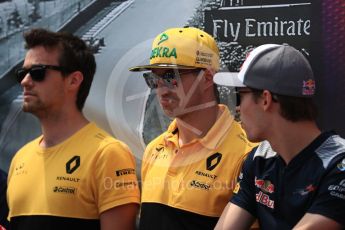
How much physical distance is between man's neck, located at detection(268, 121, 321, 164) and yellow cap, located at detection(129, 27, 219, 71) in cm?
61

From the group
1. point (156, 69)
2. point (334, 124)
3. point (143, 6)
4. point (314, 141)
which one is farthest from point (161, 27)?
point (314, 141)

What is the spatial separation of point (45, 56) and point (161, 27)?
2.67 ft

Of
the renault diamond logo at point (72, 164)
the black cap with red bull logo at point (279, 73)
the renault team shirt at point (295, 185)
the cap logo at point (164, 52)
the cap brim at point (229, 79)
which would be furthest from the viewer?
the cap logo at point (164, 52)

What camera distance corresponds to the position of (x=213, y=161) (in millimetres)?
2146

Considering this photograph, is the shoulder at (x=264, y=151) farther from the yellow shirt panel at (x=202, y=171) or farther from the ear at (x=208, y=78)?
the ear at (x=208, y=78)

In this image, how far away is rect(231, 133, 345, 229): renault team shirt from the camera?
1.62 meters

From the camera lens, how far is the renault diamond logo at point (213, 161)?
2.14 m

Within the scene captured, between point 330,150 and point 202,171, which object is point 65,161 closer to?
point 202,171

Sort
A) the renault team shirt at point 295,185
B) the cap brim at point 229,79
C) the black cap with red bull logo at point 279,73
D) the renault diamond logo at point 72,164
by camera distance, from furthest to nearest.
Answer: the renault diamond logo at point 72,164, the cap brim at point 229,79, the black cap with red bull logo at point 279,73, the renault team shirt at point 295,185

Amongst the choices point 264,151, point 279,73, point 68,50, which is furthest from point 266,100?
point 68,50

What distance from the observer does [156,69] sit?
2320 mm

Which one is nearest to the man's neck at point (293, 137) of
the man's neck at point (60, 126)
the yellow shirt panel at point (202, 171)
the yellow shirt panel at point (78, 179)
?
the yellow shirt panel at point (202, 171)

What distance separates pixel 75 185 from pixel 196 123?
51 cm

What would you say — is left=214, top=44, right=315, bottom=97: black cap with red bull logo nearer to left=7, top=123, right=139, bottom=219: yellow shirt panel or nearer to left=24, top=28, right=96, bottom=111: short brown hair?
left=7, top=123, right=139, bottom=219: yellow shirt panel
